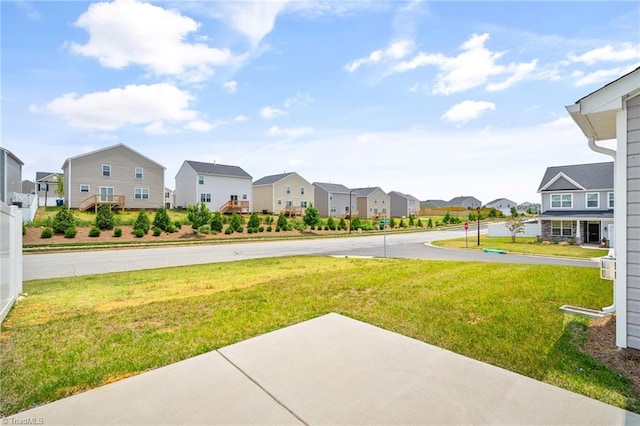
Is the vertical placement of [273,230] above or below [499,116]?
below

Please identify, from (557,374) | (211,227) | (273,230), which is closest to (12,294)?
(557,374)

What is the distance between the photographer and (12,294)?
20.3 ft

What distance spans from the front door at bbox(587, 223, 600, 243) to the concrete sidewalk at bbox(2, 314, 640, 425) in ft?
94.3

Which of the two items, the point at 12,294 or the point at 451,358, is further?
the point at 12,294

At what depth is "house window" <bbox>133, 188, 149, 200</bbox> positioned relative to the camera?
1357 inches

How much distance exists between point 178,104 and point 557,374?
657 inches

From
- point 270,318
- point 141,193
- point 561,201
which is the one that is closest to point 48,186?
point 141,193

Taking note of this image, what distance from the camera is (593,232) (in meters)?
25.1

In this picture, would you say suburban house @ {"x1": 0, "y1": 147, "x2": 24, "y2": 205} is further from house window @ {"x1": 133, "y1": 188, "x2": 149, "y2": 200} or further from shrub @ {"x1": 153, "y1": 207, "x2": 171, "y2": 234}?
shrub @ {"x1": 153, "y1": 207, "x2": 171, "y2": 234}

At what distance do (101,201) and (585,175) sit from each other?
43.9 m

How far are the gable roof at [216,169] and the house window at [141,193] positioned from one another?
19.6 ft

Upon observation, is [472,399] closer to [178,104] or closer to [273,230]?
[178,104]

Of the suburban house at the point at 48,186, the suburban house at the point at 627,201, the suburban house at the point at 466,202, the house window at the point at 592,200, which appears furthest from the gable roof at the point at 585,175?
the suburban house at the point at 466,202

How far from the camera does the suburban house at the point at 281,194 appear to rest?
45656 mm
